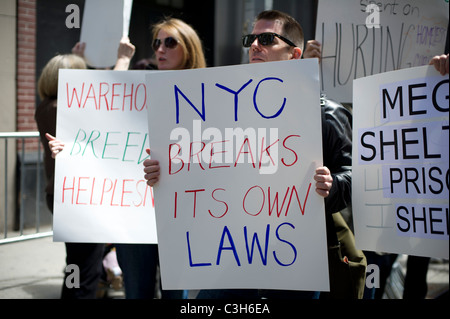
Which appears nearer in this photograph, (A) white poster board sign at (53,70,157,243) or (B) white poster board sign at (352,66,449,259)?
(B) white poster board sign at (352,66,449,259)

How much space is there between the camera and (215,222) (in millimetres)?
2389

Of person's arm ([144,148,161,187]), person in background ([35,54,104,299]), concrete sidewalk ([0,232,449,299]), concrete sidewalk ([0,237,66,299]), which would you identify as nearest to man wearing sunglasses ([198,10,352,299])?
person's arm ([144,148,161,187])

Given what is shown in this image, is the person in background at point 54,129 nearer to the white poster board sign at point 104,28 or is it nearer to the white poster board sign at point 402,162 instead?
the white poster board sign at point 104,28

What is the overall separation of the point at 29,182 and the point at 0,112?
2.79 feet

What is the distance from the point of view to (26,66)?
6.55 meters

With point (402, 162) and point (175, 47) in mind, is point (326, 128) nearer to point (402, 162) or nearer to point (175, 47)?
point (402, 162)

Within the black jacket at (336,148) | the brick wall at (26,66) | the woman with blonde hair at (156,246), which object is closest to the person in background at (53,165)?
the woman with blonde hair at (156,246)

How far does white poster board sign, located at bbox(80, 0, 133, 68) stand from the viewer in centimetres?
349

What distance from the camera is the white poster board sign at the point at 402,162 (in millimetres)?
2199

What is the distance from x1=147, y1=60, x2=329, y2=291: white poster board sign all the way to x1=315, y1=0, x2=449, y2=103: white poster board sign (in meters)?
1.21

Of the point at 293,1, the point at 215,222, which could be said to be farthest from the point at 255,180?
the point at 293,1

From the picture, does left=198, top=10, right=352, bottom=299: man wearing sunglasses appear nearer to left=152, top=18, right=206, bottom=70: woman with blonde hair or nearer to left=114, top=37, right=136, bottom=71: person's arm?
left=152, top=18, right=206, bottom=70: woman with blonde hair

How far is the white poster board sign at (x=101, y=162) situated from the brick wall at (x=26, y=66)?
12.4 feet
